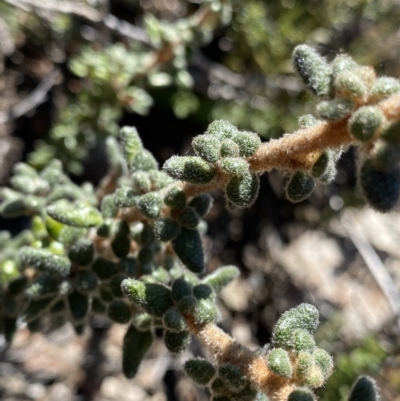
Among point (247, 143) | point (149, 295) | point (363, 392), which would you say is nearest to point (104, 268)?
point (149, 295)

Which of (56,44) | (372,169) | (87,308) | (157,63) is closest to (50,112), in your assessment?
(56,44)

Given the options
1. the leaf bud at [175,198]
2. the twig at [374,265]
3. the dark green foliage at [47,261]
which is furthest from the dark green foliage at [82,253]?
the twig at [374,265]

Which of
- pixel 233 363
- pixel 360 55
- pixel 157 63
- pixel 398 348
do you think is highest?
pixel 360 55

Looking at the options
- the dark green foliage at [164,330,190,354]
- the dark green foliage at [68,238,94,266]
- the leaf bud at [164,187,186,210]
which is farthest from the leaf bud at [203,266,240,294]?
Answer: the dark green foliage at [68,238,94,266]

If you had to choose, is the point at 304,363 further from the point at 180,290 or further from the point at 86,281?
the point at 86,281

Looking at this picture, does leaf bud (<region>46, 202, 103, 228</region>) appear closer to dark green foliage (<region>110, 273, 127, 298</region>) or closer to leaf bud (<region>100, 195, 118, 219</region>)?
leaf bud (<region>100, 195, 118, 219</region>)

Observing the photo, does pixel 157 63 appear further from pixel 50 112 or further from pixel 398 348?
pixel 398 348

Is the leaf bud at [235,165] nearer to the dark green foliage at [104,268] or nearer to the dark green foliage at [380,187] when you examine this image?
the dark green foliage at [380,187]
